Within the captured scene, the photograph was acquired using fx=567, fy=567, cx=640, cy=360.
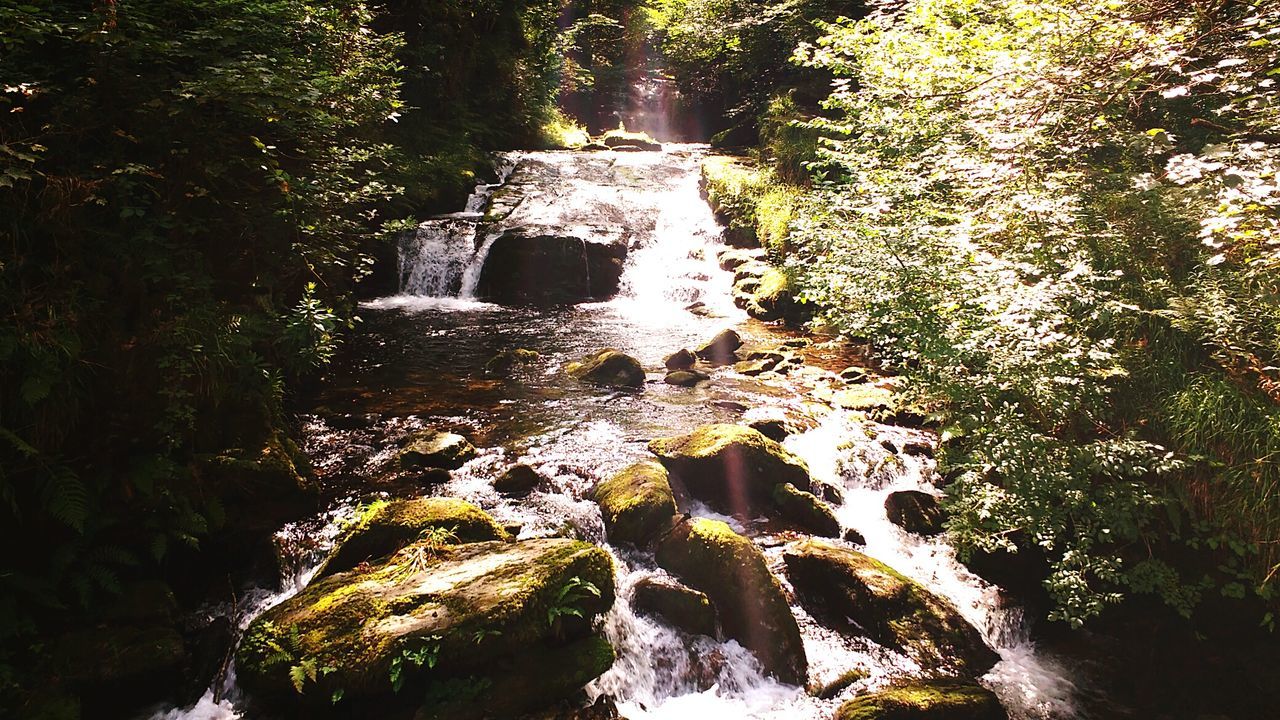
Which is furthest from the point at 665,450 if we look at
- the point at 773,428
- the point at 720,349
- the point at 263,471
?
the point at 720,349

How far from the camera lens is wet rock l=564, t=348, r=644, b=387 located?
31.2ft

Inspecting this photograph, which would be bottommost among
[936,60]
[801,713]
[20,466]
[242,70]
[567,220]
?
[801,713]

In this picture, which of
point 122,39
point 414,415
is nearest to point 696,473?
point 414,415

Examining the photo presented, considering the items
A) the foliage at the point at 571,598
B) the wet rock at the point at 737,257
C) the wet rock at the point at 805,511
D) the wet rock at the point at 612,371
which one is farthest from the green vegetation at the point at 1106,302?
the wet rock at the point at 737,257

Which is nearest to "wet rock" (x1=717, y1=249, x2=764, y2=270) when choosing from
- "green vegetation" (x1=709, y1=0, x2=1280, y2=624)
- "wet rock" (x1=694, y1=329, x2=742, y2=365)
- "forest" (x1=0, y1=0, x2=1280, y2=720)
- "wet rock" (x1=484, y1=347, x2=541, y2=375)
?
"wet rock" (x1=694, y1=329, x2=742, y2=365)

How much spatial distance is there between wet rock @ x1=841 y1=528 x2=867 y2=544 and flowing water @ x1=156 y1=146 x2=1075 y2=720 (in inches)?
4.6

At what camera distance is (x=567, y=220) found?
1697 centimetres

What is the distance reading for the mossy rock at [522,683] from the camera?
3545 mm

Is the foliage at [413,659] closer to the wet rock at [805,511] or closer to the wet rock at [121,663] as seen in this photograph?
the wet rock at [121,663]

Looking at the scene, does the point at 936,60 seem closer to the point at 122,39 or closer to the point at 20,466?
the point at 122,39

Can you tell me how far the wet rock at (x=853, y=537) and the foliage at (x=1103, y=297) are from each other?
100 centimetres

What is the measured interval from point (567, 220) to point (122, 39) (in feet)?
44.2

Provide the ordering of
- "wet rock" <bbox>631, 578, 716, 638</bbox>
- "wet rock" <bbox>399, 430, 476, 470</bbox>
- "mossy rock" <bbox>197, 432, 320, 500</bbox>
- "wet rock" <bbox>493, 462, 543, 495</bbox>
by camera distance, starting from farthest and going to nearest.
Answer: "wet rock" <bbox>399, 430, 476, 470</bbox>
"wet rock" <bbox>493, 462, 543, 495</bbox>
"mossy rock" <bbox>197, 432, 320, 500</bbox>
"wet rock" <bbox>631, 578, 716, 638</bbox>

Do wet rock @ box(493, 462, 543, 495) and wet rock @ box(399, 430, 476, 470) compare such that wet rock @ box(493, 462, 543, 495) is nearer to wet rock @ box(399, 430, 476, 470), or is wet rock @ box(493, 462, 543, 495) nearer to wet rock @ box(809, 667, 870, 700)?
wet rock @ box(399, 430, 476, 470)
